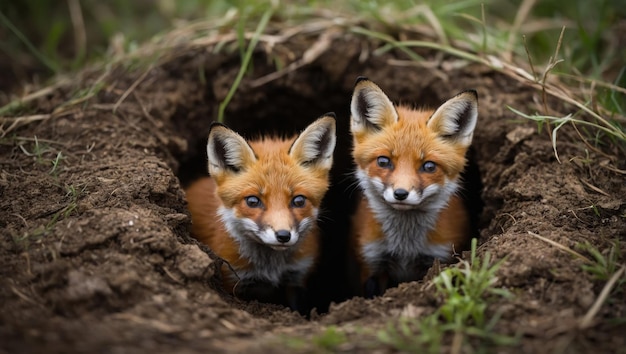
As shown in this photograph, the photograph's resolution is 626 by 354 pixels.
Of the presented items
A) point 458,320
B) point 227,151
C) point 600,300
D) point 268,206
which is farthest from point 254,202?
point 600,300

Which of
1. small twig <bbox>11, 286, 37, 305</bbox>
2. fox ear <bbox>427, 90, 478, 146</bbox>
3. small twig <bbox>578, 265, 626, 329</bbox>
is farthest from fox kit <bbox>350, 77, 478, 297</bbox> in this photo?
small twig <bbox>11, 286, 37, 305</bbox>

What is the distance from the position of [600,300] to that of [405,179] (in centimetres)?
145

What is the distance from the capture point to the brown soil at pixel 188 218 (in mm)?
2869

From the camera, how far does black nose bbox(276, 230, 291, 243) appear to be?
12.5ft

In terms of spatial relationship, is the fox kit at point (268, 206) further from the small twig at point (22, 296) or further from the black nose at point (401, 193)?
the small twig at point (22, 296)

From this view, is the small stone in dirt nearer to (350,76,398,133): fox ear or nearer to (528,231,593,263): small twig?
(350,76,398,133): fox ear

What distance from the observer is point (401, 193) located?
3.92 meters

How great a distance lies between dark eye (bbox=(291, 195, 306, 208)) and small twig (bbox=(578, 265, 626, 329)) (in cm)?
196

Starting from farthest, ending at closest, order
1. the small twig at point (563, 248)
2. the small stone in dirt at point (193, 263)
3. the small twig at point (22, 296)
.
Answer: the small stone in dirt at point (193, 263), the small twig at point (563, 248), the small twig at point (22, 296)

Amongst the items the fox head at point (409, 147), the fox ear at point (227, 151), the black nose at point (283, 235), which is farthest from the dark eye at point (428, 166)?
the fox ear at point (227, 151)

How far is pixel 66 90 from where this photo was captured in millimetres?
5137

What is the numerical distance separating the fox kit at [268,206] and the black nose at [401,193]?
2.07ft

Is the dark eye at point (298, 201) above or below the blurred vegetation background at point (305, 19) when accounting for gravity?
below

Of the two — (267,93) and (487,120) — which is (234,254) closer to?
(267,93)
